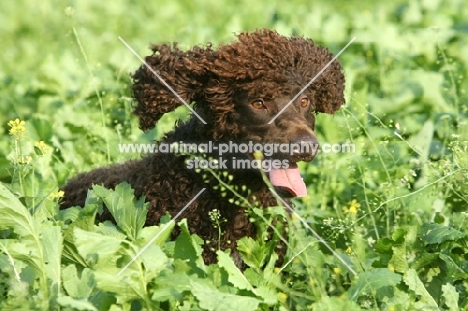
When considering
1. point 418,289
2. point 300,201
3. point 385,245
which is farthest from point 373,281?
point 300,201

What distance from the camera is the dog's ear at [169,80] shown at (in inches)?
234

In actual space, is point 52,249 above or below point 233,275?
above

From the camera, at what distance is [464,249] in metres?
5.50

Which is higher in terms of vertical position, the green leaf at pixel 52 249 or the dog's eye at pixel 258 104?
the dog's eye at pixel 258 104

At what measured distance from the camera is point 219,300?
461 centimetres

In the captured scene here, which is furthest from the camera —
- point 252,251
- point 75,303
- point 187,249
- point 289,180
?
point 289,180

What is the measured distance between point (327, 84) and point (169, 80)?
97 centimetres

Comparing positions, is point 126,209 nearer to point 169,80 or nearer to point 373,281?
point 169,80

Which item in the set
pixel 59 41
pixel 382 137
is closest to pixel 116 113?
pixel 382 137

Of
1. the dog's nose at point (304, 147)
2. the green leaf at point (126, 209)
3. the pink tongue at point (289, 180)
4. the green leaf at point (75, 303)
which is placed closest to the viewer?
the green leaf at point (75, 303)

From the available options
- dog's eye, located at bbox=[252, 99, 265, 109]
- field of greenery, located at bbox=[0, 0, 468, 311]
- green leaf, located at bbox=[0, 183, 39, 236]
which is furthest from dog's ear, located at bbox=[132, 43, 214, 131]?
green leaf, located at bbox=[0, 183, 39, 236]

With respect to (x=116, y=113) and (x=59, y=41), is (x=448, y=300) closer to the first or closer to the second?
(x=116, y=113)

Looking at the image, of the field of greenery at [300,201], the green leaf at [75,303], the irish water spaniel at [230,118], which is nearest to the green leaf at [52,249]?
the field of greenery at [300,201]

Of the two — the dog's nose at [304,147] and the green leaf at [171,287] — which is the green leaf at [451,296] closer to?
the dog's nose at [304,147]
